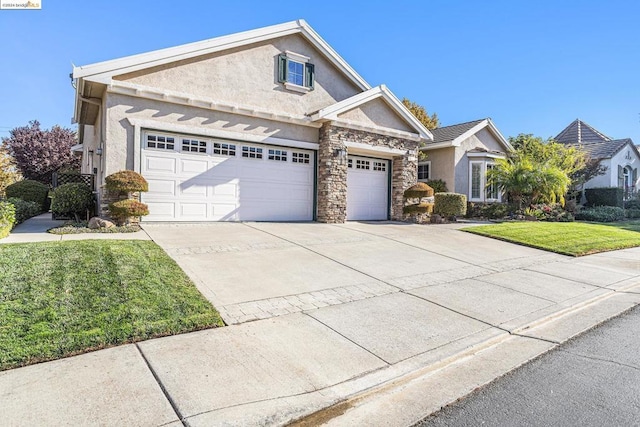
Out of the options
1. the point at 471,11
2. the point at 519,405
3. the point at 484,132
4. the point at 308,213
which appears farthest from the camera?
the point at 484,132

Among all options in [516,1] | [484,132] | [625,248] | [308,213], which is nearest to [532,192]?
[484,132]

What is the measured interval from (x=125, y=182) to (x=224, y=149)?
11.2 ft

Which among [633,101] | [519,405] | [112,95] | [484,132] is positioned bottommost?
[519,405]

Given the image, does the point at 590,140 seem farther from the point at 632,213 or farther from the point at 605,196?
the point at 632,213

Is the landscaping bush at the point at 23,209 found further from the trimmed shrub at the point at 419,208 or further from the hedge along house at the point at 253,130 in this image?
the trimmed shrub at the point at 419,208

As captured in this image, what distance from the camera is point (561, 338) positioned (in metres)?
4.22

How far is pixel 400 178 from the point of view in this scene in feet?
50.2

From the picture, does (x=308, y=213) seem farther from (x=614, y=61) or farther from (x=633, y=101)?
(x=633, y=101)

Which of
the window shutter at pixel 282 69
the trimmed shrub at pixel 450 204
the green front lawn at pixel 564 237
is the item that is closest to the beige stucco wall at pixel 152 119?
the window shutter at pixel 282 69

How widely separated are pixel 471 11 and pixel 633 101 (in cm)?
2480

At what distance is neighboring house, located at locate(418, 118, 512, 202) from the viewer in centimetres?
1827

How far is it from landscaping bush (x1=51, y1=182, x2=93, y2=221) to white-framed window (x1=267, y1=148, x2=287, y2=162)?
19.0 feet

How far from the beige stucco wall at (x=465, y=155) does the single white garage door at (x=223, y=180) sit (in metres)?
8.84

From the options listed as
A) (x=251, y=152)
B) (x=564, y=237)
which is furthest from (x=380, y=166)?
(x=564, y=237)
